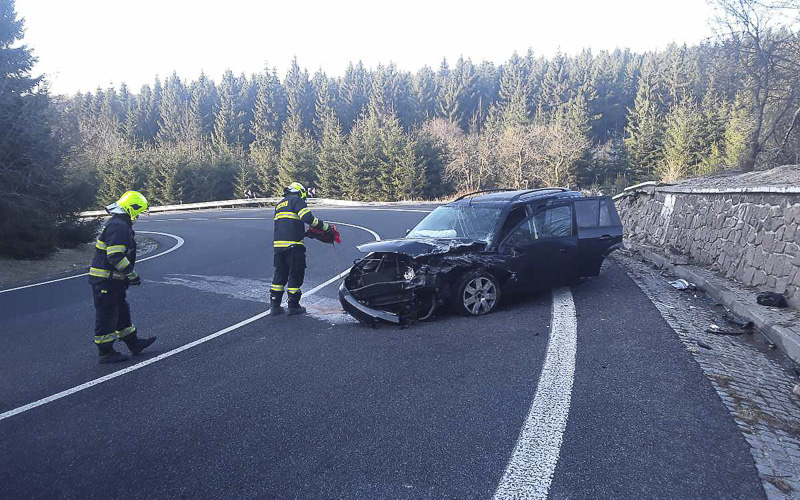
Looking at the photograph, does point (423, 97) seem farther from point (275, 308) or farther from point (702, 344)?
point (702, 344)

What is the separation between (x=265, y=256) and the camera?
1464 cm

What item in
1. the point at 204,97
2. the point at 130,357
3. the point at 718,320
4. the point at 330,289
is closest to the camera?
the point at 130,357

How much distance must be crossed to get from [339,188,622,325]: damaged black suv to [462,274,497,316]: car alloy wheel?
0.01 metres

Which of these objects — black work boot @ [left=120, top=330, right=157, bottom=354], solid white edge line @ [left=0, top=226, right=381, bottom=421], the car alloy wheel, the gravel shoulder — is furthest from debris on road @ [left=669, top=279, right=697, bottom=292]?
the gravel shoulder

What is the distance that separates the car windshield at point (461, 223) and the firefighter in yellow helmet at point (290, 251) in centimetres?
156

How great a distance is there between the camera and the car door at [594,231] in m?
8.27

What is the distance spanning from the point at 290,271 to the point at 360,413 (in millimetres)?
4044

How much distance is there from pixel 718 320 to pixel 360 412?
4850mm

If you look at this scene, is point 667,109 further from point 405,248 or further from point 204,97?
point 204,97

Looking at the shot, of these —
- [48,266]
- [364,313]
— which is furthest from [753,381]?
[48,266]

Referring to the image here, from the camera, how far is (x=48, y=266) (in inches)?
610

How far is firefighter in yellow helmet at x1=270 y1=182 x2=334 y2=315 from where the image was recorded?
25.5ft

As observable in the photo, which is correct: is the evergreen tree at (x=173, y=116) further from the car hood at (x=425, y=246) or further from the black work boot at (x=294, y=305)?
the car hood at (x=425, y=246)

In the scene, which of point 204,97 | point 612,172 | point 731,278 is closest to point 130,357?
point 731,278
